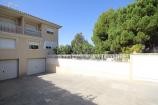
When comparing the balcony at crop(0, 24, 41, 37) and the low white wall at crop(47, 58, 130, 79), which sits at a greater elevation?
the balcony at crop(0, 24, 41, 37)

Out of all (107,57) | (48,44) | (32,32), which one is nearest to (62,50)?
(48,44)

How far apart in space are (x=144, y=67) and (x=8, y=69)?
1431 centimetres

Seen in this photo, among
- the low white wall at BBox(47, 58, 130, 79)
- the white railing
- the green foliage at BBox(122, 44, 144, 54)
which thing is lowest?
the low white wall at BBox(47, 58, 130, 79)

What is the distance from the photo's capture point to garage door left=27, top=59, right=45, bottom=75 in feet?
63.7

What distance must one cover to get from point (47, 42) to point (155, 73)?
15.4 metres

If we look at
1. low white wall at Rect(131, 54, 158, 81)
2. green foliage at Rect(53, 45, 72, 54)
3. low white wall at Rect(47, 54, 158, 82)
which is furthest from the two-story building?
low white wall at Rect(131, 54, 158, 81)

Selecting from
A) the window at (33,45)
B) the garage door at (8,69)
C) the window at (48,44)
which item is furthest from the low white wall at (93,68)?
the garage door at (8,69)

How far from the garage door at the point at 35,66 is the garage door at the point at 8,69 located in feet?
6.91

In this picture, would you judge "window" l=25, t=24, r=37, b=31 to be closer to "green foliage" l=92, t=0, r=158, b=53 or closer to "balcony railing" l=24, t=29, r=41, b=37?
"balcony railing" l=24, t=29, r=41, b=37

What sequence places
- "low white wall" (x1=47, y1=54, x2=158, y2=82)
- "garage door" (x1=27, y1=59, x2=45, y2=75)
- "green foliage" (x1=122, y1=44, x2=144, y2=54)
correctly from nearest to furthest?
"low white wall" (x1=47, y1=54, x2=158, y2=82) < "green foliage" (x1=122, y1=44, x2=144, y2=54) < "garage door" (x1=27, y1=59, x2=45, y2=75)

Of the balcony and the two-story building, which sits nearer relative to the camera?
the two-story building

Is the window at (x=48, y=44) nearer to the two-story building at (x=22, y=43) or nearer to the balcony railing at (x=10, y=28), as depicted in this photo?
the two-story building at (x=22, y=43)

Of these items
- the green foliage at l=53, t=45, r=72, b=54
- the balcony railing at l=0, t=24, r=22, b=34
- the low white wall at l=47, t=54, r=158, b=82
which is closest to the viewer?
the low white wall at l=47, t=54, r=158, b=82

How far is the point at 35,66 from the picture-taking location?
20312 millimetres
